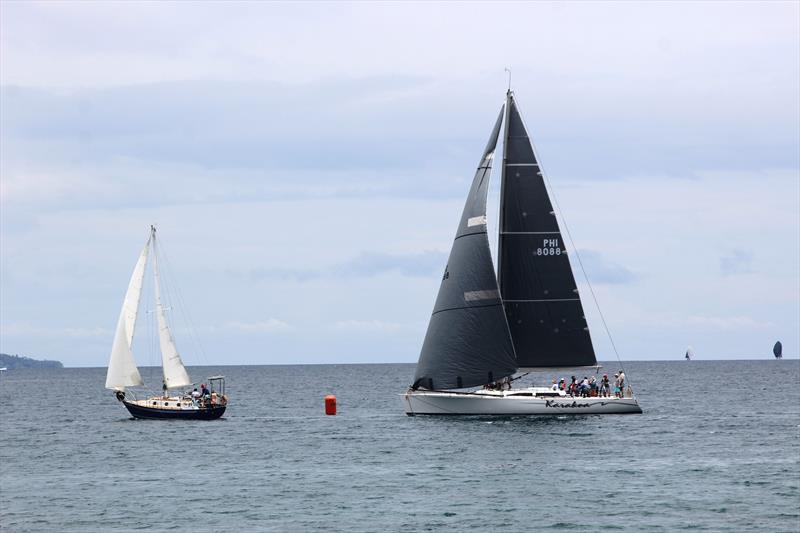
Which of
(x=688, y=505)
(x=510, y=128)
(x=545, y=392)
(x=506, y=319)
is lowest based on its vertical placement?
(x=688, y=505)

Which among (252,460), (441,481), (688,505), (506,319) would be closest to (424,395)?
(506,319)

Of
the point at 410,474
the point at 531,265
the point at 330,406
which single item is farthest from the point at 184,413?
the point at 410,474

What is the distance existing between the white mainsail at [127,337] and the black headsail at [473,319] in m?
24.1

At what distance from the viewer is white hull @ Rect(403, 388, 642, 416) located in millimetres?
68438

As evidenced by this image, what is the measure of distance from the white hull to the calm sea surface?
3.06ft

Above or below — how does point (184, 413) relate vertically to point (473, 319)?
below

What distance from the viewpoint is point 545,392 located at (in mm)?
69750

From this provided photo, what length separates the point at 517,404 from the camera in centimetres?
6856

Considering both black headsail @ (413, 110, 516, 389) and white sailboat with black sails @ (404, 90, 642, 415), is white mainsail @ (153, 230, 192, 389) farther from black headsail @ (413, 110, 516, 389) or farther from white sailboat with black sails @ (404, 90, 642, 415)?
black headsail @ (413, 110, 516, 389)

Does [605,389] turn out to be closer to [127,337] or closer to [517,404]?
[517,404]

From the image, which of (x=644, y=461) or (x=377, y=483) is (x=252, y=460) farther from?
(x=644, y=461)

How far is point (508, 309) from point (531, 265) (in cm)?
312

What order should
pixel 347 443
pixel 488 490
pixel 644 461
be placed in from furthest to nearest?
pixel 347 443 < pixel 644 461 < pixel 488 490

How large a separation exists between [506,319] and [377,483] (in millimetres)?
23282
